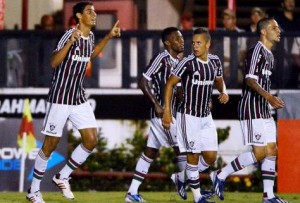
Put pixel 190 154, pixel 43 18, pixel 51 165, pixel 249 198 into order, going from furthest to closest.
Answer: pixel 43 18
pixel 51 165
pixel 249 198
pixel 190 154

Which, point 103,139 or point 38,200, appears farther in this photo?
point 103,139

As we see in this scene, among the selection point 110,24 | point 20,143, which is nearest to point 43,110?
point 20,143

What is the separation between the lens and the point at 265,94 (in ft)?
57.3

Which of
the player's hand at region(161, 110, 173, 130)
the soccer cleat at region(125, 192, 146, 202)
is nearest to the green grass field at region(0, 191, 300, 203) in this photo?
the soccer cleat at region(125, 192, 146, 202)

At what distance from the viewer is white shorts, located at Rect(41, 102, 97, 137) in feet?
58.2

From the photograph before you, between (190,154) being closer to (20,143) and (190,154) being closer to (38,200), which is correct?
(38,200)

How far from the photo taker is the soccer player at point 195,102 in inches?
683

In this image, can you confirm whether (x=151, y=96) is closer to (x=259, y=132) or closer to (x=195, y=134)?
(x=195, y=134)

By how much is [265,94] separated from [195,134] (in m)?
0.94

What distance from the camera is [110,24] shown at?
2498 cm

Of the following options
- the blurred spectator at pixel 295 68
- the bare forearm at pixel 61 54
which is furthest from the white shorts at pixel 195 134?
the blurred spectator at pixel 295 68

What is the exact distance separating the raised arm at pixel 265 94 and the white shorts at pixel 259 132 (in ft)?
1.59

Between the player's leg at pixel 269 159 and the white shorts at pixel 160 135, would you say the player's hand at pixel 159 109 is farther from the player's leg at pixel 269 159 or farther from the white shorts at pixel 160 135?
the player's leg at pixel 269 159

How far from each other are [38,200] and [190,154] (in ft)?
6.10
